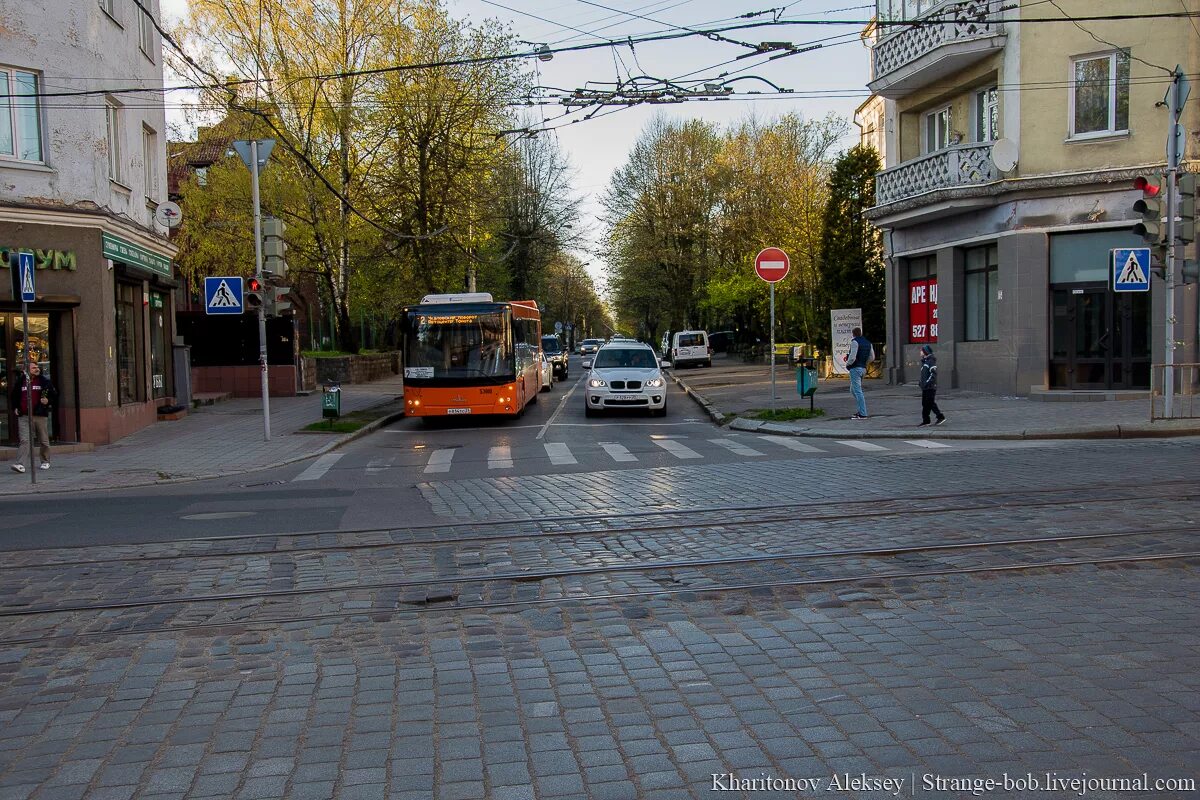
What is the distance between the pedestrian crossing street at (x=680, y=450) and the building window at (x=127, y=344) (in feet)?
23.7

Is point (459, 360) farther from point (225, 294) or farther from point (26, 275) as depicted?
point (26, 275)

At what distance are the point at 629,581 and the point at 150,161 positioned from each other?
1995 centimetres

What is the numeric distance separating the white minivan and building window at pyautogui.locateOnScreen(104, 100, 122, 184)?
3275 cm

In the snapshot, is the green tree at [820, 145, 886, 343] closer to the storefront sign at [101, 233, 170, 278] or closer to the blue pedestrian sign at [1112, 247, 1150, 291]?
the blue pedestrian sign at [1112, 247, 1150, 291]

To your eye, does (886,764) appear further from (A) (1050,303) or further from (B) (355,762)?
(A) (1050,303)

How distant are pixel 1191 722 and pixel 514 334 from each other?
62.8ft

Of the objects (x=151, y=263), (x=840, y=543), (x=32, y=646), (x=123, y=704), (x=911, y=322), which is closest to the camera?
(x=123, y=704)

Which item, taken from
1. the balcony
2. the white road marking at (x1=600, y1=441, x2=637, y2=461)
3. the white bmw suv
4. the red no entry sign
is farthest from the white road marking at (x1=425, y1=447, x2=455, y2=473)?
the balcony

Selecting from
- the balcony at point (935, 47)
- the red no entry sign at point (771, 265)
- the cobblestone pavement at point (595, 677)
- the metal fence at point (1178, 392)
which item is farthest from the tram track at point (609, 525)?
the balcony at point (935, 47)

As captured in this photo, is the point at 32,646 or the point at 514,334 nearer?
the point at 32,646

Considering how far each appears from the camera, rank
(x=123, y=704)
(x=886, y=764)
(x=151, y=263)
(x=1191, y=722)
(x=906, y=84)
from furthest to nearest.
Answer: (x=906, y=84)
(x=151, y=263)
(x=123, y=704)
(x=1191, y=722)
(x=886, y=764)

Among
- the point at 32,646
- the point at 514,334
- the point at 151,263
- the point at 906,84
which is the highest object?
the point at 906,84

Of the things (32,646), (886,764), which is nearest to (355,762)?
(886,764)

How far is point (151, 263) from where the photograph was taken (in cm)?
2152
